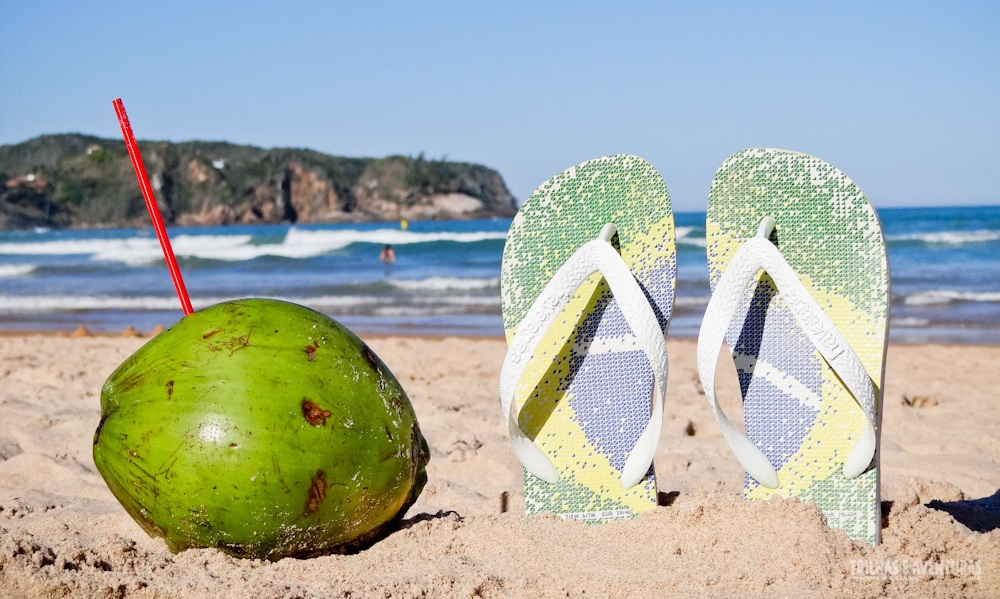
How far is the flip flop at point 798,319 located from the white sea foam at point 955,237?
59.0ft

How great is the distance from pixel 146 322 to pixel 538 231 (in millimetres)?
7904

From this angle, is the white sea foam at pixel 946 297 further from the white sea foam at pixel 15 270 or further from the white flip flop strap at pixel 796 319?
the white sea foam at pixel 15 270

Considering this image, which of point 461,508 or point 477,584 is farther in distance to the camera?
point 461,508

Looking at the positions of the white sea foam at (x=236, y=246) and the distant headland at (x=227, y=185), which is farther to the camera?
the distant headland at (x=227, y=185)

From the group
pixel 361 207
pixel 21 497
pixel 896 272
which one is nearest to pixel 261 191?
pixel 361 207

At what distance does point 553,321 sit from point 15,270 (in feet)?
57.8

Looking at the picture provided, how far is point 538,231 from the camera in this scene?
7.88ft

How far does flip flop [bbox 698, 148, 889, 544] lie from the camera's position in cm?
216

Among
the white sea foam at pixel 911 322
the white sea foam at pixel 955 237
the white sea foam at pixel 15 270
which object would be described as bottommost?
the white sea foam at pixel 955 237

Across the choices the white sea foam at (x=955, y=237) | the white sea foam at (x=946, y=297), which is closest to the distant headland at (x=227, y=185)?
the white sea foam at (x=955, y=237)

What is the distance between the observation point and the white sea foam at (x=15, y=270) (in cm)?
1636

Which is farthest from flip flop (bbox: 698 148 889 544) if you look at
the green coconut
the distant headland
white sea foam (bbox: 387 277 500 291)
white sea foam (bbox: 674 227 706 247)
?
the distant headland

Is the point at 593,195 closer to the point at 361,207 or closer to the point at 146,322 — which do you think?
the point at 146,322

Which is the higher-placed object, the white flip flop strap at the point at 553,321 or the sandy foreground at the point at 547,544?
the white flip flop strap at the point at 553,321
